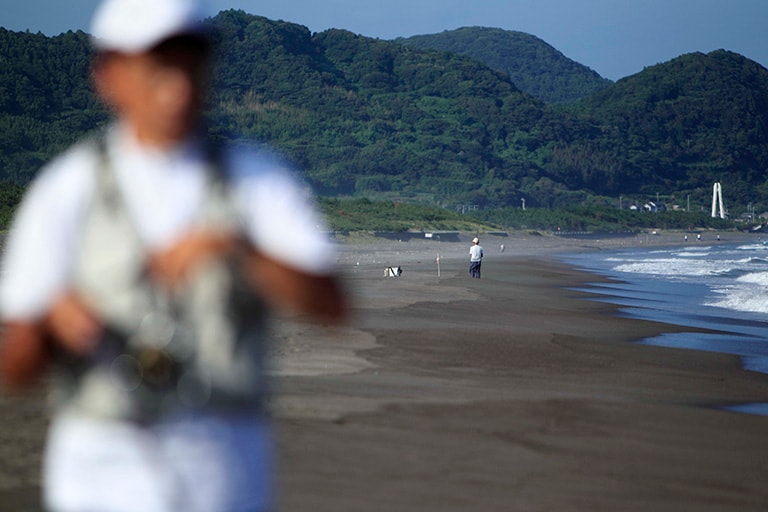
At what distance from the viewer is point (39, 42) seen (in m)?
128

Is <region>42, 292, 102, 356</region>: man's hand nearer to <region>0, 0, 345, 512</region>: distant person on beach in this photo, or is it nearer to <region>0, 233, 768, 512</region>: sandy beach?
<region>0, 0, 345, 512</region>: distant person on beach

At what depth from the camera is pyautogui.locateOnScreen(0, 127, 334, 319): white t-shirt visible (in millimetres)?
2021

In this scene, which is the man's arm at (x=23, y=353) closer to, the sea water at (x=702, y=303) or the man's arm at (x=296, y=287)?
the man's arm at (x=296, y=287)

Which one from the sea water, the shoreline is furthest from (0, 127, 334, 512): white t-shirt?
the sea water

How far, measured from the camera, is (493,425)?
8.31 metres

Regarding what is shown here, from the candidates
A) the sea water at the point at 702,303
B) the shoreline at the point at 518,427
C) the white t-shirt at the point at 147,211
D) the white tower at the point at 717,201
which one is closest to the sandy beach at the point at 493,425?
the shoreline at the point at 518,427

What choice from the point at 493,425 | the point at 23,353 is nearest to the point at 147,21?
the point at 23,353

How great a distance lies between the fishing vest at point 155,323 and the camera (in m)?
1.97

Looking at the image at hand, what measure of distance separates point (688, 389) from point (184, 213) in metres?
10.5

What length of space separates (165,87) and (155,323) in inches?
16.6

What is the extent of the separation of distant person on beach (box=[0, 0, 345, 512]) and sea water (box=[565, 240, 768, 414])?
31.1 ft

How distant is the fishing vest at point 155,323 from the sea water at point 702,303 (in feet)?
31.2

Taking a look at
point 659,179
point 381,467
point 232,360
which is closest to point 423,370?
point 381,467

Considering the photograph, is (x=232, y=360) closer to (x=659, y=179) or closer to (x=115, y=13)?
(x=115, y=13)
